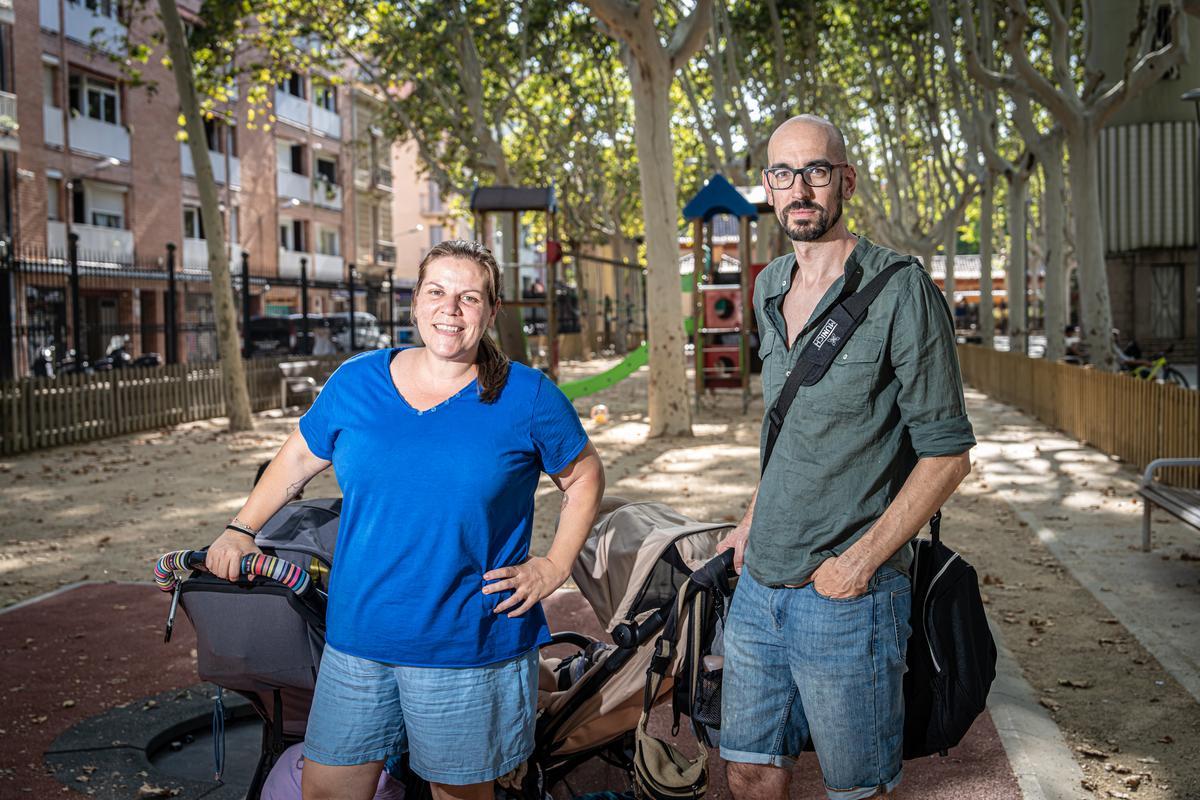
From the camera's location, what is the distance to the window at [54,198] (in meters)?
31.0

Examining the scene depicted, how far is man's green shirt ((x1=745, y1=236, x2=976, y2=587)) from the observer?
2.66 m

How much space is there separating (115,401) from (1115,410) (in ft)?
41.9

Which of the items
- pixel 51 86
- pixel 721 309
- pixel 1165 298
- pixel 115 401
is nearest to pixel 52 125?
pixel 51 86

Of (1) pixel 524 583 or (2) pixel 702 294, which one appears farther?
(2) pixel 702 294

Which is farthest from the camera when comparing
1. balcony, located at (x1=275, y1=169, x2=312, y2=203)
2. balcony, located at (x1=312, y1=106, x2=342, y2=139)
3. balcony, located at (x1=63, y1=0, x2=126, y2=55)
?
balcony, located at (x1=312, y1=106, x2=342, y2=139)

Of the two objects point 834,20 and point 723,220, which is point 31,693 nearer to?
point 834,20

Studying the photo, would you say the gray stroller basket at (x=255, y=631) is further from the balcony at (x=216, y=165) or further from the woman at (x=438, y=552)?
the balcony at (x=216, y=165)

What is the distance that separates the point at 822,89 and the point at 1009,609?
2648cm

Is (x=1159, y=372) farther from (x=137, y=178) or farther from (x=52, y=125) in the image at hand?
(x=137, y=178)

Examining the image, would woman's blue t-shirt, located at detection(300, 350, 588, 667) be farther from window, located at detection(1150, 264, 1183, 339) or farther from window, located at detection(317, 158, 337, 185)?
window, located at detection(317, 158, 337, 185)

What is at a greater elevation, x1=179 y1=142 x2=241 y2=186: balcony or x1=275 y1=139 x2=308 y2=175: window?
x1=275 y1=139 x2=308 y2=175: window

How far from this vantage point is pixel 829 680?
2.74m

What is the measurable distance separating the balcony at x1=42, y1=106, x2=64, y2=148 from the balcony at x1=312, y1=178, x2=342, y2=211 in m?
15.0

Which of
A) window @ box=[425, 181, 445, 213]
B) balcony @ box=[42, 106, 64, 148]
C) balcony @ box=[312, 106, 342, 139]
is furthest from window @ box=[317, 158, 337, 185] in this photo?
window @ box=[425, 181, 445, 213]
